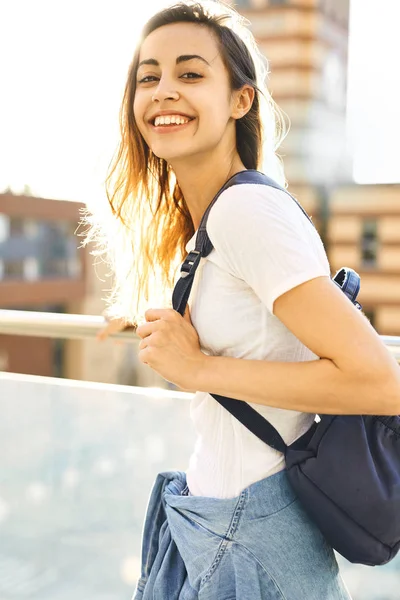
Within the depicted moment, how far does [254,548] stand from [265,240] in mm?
316

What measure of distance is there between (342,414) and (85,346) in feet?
93.3

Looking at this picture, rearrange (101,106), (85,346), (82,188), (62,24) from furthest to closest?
(85,346), (62,24), (82,188), (101,106)

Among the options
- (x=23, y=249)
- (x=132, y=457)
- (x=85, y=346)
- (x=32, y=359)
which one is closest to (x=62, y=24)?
(x=23, y=249)

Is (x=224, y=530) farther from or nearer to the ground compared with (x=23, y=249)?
farther from the ground

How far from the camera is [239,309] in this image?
708 mm

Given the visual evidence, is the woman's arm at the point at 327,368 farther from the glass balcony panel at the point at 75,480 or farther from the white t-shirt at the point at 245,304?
the glass balcony panel at the point at 75,480

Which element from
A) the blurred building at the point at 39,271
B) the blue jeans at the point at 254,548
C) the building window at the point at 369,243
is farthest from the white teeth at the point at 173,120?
the building window at the point at 369,243

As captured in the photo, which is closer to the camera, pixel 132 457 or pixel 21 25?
pixel 132 457

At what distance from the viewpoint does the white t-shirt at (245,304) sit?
2.13 feet

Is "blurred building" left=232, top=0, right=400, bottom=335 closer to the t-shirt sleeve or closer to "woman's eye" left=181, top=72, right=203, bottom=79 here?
"woman's eye" left=181, top=72, right=203, bottom=79

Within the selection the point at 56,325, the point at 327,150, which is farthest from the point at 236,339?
the point at 327,150

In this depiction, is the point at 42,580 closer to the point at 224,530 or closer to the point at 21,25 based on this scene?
the point at 224,530

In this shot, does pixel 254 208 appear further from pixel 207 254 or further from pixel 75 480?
pixel 75 480

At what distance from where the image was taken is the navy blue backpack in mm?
681
